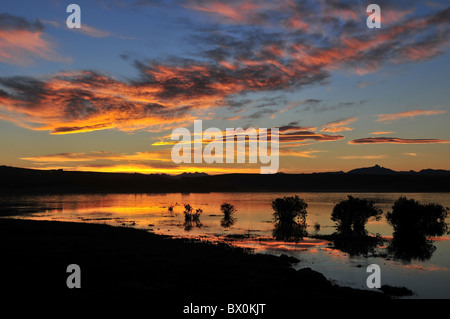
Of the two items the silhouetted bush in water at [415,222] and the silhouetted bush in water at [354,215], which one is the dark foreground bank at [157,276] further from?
the silhouetted bush in water at [354,215]

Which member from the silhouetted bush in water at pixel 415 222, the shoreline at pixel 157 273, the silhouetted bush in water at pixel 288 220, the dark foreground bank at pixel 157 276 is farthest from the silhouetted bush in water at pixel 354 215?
the dark foreground bank at pixel 157 276

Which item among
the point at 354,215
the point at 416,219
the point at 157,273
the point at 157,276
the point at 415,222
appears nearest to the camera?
the point at 157,276

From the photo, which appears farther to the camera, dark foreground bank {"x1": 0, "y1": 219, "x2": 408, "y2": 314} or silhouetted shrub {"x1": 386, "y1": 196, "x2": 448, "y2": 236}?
silhouetted shrub {"x1": 386, "y1": 196, "x2": 448, "y2": 236}

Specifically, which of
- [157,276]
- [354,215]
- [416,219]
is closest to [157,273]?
[157,276]

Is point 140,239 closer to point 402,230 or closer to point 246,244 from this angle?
point 246,244

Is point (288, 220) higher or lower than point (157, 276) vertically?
lower

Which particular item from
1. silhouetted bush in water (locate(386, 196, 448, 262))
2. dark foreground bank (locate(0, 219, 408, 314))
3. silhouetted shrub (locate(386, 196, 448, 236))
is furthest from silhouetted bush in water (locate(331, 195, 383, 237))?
dark foreground bank (locate(0, 219, 408, 314))

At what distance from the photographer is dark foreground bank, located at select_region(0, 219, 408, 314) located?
15.2 meters

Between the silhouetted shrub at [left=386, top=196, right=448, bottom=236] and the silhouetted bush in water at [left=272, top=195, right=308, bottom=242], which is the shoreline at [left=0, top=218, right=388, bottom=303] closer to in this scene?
the silhouetted bush in water at [left=272, top=195, right=308, bottom=242]

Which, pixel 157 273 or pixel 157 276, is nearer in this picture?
pixel 157 276

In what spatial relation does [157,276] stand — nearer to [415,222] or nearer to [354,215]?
[354,215]

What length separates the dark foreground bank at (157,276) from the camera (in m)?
15.2

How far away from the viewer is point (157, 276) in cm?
1930
